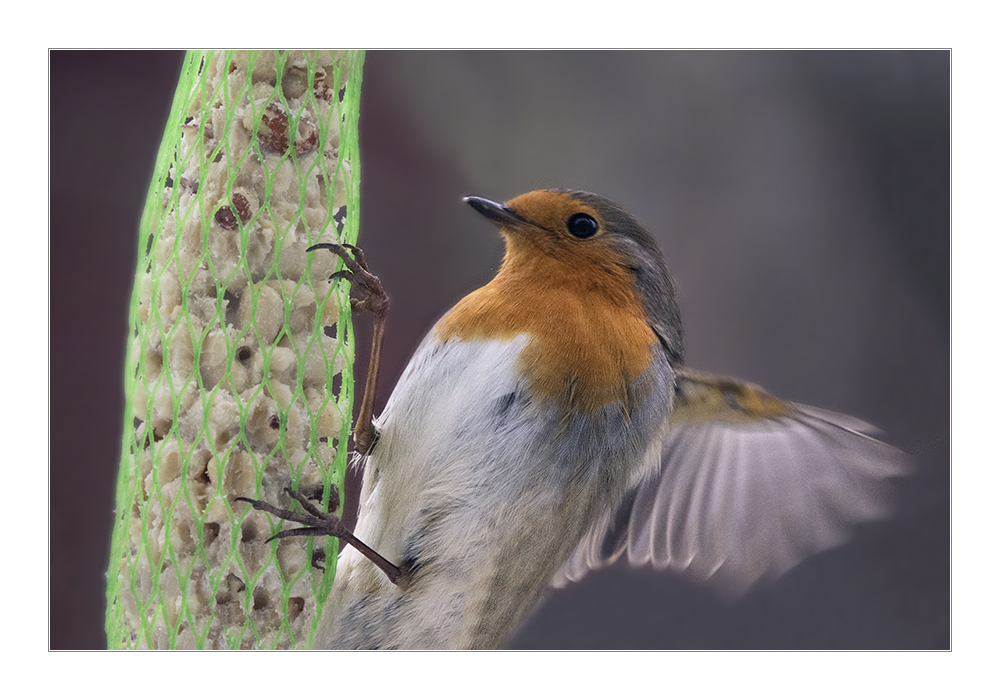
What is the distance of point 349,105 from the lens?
3.89 feet

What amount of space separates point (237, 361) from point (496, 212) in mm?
454

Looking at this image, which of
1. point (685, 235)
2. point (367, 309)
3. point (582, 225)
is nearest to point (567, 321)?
point (582, 225)

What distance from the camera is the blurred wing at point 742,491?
132 cm

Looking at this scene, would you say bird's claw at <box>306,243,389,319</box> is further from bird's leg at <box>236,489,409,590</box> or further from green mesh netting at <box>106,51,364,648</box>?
bird's leg at <box>236,489,409,590</box>

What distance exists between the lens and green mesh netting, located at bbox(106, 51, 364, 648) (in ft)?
3.62

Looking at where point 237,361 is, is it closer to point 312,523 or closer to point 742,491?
point 312,523

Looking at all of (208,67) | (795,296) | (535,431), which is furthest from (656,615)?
(208,67)

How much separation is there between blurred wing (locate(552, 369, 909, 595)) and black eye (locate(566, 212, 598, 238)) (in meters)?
0.27

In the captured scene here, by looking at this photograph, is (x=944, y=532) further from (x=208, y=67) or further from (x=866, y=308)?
(x=208, y=67)

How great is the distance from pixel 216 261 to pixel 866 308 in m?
1.13

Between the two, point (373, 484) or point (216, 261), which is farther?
point (373, 484)

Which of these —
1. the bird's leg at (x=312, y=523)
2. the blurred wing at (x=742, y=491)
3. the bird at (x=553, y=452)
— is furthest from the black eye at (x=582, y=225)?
the bird's leg at (x=312, y=523)

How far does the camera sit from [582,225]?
4.20 feet

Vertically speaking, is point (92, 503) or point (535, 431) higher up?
point (535, 431)
